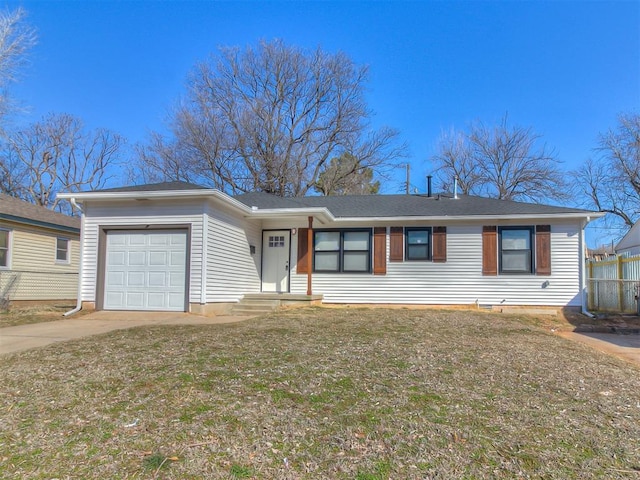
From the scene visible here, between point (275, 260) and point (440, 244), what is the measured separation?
4.81 m

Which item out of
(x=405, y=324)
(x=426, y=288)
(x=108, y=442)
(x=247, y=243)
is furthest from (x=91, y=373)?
(x=426, y=288)

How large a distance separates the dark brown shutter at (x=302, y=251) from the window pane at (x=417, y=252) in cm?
→ 296

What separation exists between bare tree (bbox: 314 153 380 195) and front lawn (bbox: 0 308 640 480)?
21747mm

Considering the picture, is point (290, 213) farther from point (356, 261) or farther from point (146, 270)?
point (146, 270)

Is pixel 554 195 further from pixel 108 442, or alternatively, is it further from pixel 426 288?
pixel 108 442

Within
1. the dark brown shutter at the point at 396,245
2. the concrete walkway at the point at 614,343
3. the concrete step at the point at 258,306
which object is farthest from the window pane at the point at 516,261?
the concrete step at the point at 258,306

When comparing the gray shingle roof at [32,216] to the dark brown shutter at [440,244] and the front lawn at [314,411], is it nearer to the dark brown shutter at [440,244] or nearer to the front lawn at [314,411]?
the front lawn at [314,411]

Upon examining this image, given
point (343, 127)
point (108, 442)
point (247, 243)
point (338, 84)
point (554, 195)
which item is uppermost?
point (338, 84)

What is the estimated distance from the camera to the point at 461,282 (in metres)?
12.7

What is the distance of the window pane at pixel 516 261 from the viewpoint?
12336 mm

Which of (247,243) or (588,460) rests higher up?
(247,243)

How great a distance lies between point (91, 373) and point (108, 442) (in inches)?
70.3

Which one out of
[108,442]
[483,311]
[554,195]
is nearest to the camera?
[108,442]

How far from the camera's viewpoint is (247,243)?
12.7 m
